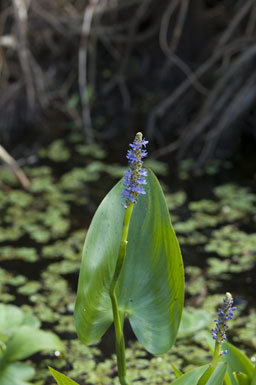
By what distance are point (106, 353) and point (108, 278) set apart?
0.89 meters

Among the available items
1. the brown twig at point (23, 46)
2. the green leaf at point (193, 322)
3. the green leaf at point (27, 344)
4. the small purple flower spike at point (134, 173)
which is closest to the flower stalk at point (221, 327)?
the small purple flower spike at point (134, 173)

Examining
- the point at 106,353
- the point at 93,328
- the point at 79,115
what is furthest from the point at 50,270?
the point at 79,115

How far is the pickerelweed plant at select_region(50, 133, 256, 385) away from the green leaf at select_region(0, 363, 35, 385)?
426 mm

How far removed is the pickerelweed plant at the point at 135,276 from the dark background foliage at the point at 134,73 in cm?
220

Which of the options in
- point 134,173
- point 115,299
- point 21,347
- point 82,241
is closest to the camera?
point 134,173

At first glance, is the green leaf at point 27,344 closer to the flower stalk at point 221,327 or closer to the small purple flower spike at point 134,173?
the flower stalk at point 221,327

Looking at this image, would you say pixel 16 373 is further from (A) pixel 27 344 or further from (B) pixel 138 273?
(B) pixel 138 273

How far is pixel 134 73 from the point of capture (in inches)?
178

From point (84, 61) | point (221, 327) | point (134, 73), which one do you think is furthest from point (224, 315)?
point (134, 73)

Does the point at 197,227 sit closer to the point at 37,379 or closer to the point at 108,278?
the point at 37,379

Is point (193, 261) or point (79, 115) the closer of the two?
point (193, 261)

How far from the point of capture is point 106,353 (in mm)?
2178

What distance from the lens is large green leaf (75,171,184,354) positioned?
1.34m

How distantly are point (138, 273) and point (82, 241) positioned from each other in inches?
59.8
